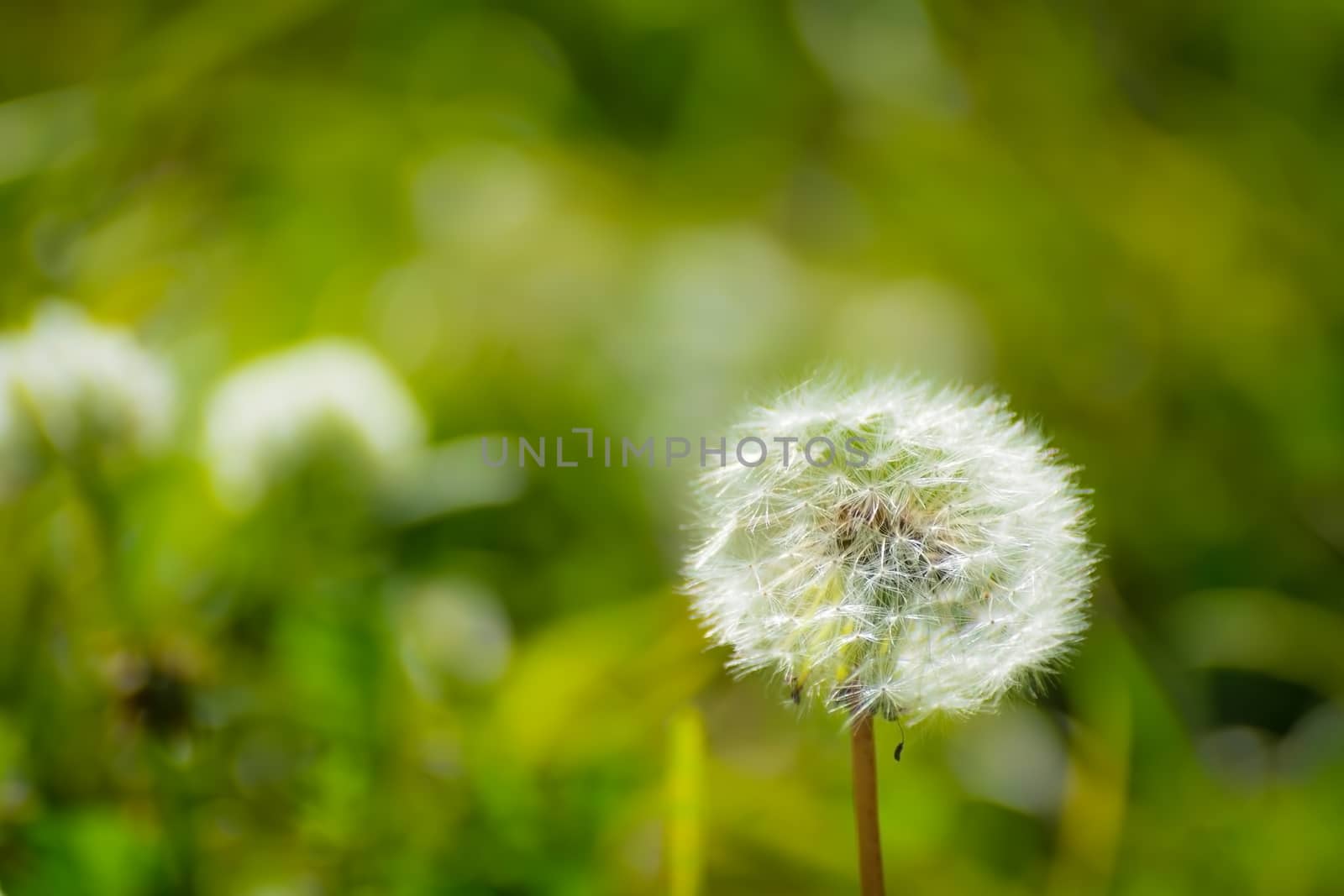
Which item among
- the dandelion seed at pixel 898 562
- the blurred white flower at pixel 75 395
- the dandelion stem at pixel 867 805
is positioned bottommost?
the dandelion stem at pixel 867 805

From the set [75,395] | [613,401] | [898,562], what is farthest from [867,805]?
[613,401]

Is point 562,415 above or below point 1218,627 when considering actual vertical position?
above

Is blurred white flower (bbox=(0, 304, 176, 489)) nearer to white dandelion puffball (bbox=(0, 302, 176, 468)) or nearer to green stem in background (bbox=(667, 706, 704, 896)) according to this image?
white dandelion puffball (bbox=(0, 302, 176, 468))

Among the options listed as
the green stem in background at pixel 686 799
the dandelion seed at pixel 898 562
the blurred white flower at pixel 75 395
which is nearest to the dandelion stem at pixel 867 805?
the dandelion seed at pixel 898 562

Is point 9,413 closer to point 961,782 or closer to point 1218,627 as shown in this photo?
point 961,782

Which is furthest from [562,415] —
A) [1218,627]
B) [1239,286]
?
[1239,286]

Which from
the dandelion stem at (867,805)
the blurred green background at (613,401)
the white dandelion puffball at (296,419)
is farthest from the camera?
the white dandelion puffball at (296,419)

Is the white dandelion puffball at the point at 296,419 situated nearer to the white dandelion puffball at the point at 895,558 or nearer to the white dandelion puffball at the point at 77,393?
the white dandelion puffball at the point at 77,393

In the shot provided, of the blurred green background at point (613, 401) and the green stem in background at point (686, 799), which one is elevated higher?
the blurred green background at point (613, 401)
